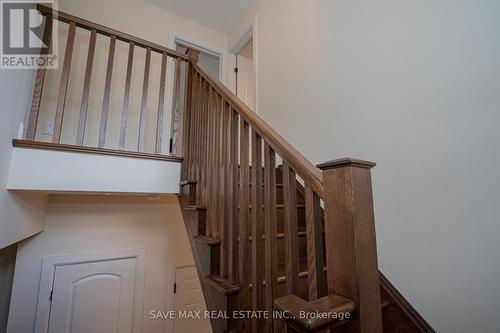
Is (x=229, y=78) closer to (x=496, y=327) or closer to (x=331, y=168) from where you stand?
(x=331, y=168)

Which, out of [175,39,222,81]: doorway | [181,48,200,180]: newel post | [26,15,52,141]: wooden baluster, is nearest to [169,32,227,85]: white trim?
[175,39,222,81]: doorway

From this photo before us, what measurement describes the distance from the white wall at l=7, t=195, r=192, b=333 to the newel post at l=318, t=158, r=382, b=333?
2.51 metres

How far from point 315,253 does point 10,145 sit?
68.0 inches

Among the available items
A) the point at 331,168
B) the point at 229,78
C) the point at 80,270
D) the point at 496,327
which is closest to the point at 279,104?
the point at 229,78

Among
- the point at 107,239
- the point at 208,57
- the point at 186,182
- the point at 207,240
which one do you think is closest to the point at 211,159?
the point at 186,182

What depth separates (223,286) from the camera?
1.17 m

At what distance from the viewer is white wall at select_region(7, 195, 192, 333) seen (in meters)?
2.12

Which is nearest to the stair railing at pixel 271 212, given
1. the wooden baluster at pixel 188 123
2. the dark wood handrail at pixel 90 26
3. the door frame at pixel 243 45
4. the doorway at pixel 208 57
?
the wooden baluster at pixel 188 123

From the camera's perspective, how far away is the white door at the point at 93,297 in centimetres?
225

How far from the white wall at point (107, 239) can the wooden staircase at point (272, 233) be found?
1.12 metres

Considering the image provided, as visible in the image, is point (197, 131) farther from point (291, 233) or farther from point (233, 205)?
point (291, 233)

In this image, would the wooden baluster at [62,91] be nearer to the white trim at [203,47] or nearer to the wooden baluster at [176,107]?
the wooden baluster at [176,107]

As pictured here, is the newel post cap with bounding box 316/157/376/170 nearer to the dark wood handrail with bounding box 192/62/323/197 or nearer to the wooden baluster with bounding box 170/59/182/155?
the dark wood handrail with bounding box 192/62/323/197

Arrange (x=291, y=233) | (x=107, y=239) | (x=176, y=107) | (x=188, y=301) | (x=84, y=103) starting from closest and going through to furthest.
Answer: (x=291, y=233), (x=84, y=103), (x=176, y=107), (x=107, y=239), (x=188, y=301)
